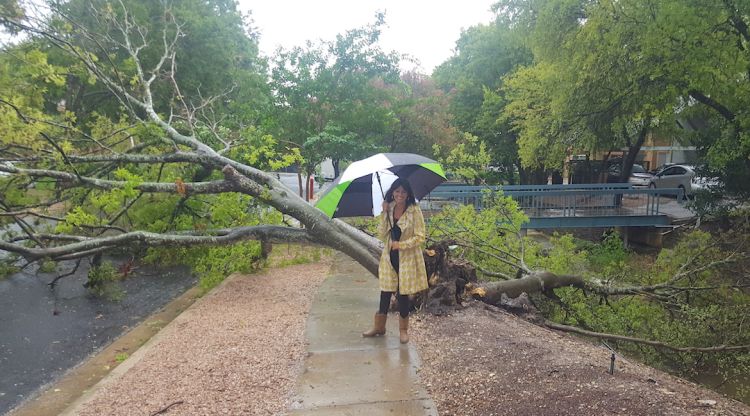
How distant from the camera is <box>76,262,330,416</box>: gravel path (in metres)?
4.12

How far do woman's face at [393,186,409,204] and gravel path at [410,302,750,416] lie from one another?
59.5 inches

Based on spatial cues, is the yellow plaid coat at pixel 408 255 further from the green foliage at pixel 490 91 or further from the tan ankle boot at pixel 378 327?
the green foliage at pixel 490 91

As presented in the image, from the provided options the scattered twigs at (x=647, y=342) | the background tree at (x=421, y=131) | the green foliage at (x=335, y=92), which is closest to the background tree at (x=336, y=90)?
the green foliage at (x=335, y=92)

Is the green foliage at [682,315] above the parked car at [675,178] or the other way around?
the other way around

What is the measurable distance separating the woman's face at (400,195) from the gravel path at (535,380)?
1511 millimetres

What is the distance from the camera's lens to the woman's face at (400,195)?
4.85 meters

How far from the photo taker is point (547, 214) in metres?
16.2

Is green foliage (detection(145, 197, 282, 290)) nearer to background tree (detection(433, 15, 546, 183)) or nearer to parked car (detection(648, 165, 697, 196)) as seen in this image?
background tree (detection(433, 15, 546, 183))

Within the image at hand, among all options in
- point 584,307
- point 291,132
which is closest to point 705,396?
point 584,307

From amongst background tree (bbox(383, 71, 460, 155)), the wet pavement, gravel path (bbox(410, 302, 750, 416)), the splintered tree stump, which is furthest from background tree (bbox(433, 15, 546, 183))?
gravel path (bbox(410, 302, 750, 416))

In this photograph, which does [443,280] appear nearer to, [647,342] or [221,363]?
[647,342]

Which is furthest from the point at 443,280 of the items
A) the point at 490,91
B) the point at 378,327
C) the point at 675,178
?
the point at 675,178

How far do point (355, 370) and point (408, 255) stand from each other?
1182 mm

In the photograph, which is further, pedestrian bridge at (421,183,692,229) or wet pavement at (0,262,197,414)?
pedestrian bridge at (421,183,692,229)
